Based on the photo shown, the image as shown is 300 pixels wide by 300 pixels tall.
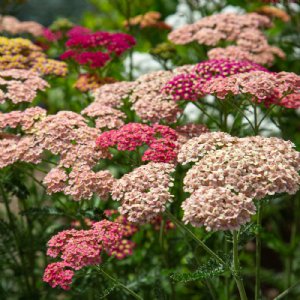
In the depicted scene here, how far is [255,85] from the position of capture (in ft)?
10.4

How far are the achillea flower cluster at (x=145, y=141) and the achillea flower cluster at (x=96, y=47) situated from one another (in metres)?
1.10

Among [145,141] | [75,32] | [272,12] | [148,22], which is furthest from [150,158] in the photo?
[272,12]

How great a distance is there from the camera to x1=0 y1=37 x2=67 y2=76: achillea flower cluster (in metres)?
4.12

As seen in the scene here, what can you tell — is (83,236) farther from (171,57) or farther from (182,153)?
(171,57)

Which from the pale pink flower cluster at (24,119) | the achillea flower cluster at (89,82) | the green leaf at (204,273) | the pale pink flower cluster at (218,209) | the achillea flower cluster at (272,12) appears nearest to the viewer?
the pale pink flower cluster at (218,209)

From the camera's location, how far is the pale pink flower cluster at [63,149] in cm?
306

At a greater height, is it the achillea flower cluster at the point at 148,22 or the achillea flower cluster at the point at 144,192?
the achillea flower cluster at the point at 148,22

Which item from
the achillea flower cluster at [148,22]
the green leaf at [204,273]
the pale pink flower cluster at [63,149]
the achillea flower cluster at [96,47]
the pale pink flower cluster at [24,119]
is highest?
the achillea flower cluster at [148,22]

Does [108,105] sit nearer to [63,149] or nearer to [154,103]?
[154,103]

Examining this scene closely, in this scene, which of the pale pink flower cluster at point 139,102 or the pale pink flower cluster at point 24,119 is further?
the pale pink flower cluster at point 139,102

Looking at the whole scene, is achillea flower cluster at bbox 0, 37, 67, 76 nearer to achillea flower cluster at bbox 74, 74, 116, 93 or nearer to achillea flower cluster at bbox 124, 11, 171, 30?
achillea flower cluster at bbox 74, 74, 116, 93

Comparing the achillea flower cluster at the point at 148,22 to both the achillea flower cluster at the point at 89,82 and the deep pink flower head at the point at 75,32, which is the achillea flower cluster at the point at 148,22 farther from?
the achillea flower cluster at the point at 89,82

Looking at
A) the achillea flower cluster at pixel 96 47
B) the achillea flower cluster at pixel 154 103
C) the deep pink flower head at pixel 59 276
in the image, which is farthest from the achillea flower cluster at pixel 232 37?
the deep pink flower head at pixel 59 276

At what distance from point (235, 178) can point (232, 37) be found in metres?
1.93
